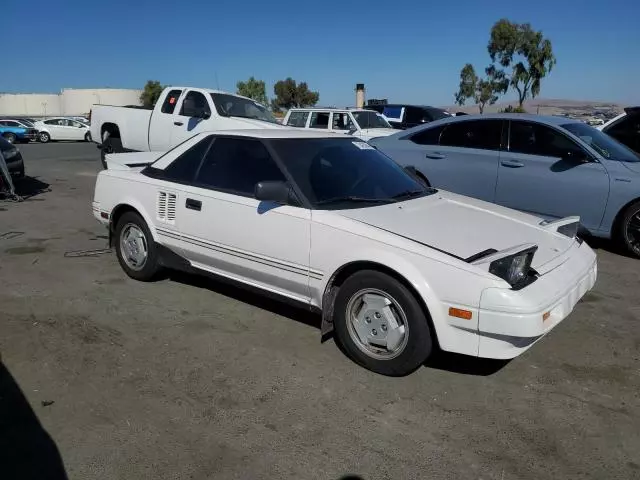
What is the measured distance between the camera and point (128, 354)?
3670 mm

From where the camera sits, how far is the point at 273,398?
3.16 metres

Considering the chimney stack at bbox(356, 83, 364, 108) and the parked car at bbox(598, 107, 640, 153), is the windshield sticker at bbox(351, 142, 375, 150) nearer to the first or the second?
the parked car at bbox(598, 107, 640, 153)

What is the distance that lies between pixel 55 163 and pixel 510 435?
57.1 feet

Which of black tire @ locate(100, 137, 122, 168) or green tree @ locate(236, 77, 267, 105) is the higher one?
green tree @ locate(236, 77, 267, 105)

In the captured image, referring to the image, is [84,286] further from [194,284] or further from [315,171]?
[315,171]

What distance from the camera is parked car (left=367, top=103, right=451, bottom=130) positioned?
1766 cm

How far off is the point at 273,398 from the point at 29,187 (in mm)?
10195

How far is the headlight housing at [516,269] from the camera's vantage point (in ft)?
9.98

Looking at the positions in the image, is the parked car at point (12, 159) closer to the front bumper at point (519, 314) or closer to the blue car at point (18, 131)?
the front bumper at point (519, 314)

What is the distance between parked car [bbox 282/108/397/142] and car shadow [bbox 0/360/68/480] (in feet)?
36.1

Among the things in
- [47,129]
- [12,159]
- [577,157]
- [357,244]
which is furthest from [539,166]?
[47,129]

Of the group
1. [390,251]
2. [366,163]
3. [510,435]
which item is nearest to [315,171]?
[366,163]

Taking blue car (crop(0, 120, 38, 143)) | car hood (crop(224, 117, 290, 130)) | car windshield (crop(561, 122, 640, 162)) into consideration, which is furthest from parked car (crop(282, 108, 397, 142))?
blue car (crop(0, 120, 38, 143))

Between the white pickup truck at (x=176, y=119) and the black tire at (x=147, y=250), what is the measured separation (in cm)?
523
